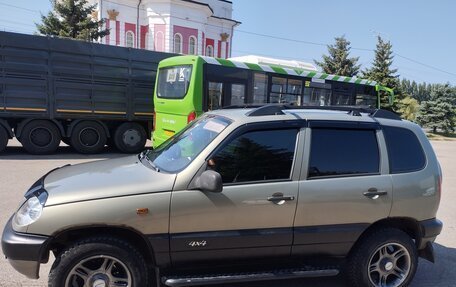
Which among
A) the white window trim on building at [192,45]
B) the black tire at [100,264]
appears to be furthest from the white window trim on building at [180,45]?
the black tire at [100,264]

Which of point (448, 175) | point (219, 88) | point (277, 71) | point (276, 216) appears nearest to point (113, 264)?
point (276, 216)

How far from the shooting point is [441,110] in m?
34.9

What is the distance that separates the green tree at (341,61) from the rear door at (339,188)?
110 feet

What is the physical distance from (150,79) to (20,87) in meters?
3.77

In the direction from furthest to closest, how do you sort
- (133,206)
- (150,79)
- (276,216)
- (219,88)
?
1. (150,79)
2. (219,88)
3. (276,216)
4. (133,206)

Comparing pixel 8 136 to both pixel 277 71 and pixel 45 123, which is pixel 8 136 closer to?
pixel 45 123

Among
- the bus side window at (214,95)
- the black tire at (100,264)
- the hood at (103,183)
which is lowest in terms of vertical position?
the black tire at (100,264)

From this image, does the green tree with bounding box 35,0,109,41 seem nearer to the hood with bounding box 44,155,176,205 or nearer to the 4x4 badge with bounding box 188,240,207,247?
the hood with bounding box 44,155,176,205

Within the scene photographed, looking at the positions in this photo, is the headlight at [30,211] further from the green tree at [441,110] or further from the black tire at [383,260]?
the green tree at [441,110]

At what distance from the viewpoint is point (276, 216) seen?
3.44 metres

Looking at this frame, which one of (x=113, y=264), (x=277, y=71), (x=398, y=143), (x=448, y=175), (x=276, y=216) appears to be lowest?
(x=448, y=175)

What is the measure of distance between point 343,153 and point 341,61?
3411 cm

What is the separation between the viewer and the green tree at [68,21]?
26094mm

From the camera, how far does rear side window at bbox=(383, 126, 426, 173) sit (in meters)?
3.85
